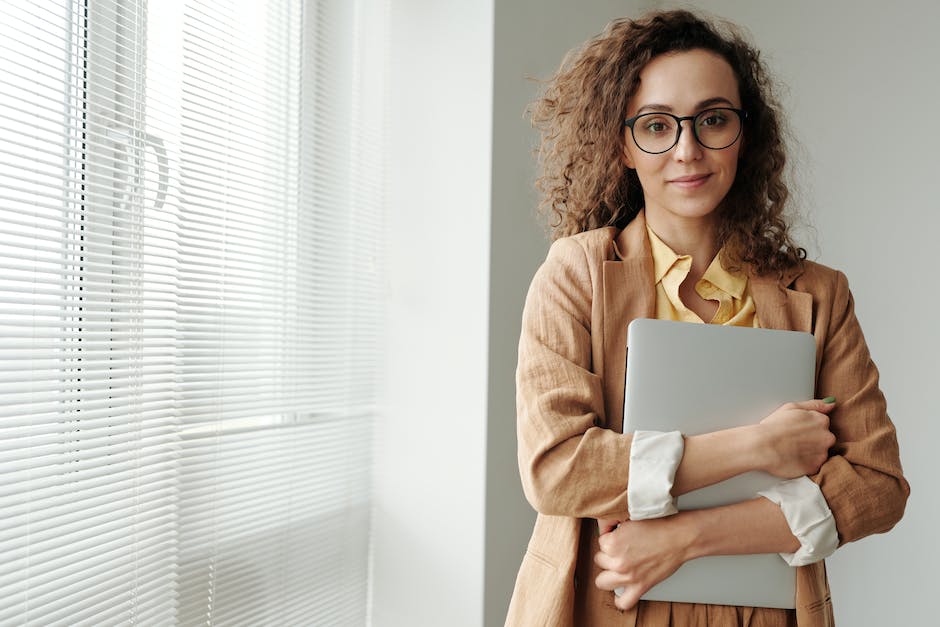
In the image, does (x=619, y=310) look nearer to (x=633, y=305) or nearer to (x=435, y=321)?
(x=633, y=305)

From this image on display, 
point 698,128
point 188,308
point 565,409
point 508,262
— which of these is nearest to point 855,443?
point 565,409

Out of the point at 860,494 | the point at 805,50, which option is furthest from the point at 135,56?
the point at 805,50

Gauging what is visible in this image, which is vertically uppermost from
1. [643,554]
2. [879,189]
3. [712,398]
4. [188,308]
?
[879,189]

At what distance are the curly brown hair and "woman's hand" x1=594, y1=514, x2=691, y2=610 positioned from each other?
1.57ft

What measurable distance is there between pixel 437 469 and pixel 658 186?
113 centimetres

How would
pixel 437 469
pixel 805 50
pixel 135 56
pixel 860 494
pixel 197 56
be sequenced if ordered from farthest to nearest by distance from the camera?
pixel 805 50 < pixel 437 469 < pixel 197 56 < pixel 135 56 < pixel 860 494

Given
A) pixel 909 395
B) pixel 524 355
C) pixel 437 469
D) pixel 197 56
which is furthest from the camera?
pixel 909 395

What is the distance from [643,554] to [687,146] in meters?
0.64

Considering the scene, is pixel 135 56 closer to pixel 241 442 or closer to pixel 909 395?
pixel 241 442

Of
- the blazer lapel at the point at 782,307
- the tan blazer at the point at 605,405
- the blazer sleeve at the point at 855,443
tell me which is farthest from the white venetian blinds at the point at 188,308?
the blazer sleeve at the point at 855,443

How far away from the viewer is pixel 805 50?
2984 millimetres

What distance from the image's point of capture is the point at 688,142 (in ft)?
4.17

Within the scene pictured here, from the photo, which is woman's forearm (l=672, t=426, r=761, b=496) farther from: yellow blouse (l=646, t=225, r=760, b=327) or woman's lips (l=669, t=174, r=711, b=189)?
woman's lips (l=669, t=174, r=711, b=189)

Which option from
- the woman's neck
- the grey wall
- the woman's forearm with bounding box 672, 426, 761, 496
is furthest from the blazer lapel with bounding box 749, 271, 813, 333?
the grey wall
